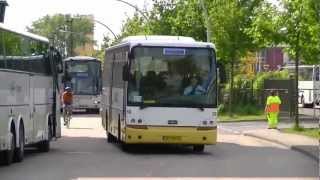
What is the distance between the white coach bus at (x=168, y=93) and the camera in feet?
73.9

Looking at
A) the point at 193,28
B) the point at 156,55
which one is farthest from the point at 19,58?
the point at 193,28

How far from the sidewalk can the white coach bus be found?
9.43ft

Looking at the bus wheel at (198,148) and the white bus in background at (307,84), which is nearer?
the bus wheel at (198,148)

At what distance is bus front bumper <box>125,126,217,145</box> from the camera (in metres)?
22.5

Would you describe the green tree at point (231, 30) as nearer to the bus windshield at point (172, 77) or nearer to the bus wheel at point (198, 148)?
the bus wheel at point (198, 148)

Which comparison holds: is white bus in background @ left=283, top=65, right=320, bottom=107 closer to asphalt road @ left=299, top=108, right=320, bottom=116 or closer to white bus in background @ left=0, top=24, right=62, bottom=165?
asphalt road @ left=299, top=108, right=320, bottom=116

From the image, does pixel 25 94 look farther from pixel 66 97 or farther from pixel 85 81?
pixel 85 81

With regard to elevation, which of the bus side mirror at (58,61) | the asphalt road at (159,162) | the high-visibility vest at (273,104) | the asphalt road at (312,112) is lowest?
the asphalt road at (159,162)

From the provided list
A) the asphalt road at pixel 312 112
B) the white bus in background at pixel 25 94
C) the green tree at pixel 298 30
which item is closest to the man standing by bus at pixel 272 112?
the green tree at pixel 298 30

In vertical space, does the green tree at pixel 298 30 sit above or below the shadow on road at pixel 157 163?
above

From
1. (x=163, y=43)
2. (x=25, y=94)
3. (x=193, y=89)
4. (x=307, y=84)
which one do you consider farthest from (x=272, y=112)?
(x=307, y=84)

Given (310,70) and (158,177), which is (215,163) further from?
(310,70)

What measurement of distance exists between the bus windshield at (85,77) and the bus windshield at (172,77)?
→ 35021 mm

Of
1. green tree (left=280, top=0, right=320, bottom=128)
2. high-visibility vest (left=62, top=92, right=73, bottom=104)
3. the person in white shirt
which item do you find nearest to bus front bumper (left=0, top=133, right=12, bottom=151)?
the person in white shirt
